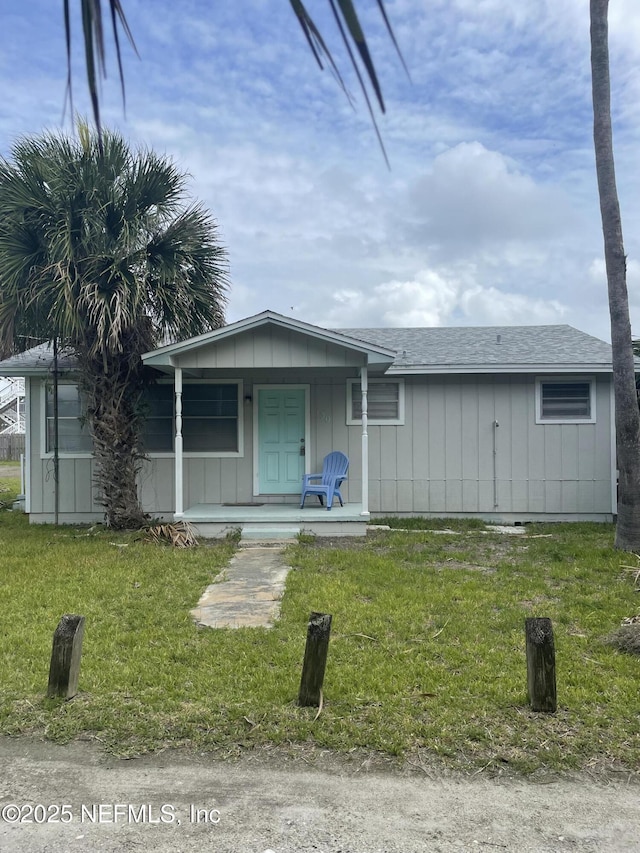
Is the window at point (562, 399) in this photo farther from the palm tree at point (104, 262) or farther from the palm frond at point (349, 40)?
the palm frond at point (349, 40)

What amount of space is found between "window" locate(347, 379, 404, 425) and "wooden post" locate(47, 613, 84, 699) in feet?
23.5

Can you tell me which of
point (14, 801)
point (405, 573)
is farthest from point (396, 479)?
point (14, 801)

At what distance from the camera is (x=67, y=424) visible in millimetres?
10367

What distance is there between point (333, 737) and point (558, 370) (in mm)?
8115

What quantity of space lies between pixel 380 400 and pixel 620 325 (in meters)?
4.09

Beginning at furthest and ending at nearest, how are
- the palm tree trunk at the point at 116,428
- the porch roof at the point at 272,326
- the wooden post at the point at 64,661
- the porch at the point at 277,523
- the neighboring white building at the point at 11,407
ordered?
the neighboring white building at the point at 11,407 < the palm tree trunk at the point at 116,428 < the porch at the point at 277,523 < the porch roof at the point at 272,326 < the wooden post at the point at 64,661

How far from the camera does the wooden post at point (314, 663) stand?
3576 millimetres

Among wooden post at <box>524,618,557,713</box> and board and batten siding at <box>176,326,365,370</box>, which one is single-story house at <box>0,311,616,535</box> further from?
wooden post at <box>524,618,557,713</box>

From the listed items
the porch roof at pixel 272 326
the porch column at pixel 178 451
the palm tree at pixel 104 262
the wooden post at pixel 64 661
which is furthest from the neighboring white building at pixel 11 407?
the wooden post at pixel 64 661

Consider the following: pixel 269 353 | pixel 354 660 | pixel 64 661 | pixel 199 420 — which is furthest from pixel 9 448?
pixel 354 660

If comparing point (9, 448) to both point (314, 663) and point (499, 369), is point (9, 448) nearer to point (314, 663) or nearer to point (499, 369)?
point (499, 369)

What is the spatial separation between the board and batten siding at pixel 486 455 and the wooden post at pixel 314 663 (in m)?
6.90

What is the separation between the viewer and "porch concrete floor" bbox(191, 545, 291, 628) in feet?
17.1

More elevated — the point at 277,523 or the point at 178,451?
the point at 178,451
